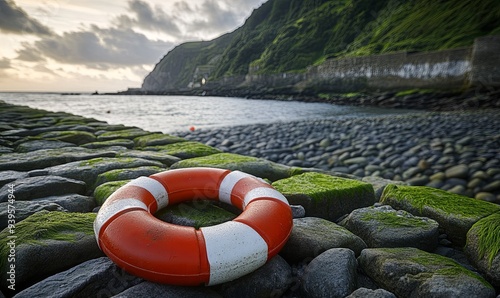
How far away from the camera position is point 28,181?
2137 mm

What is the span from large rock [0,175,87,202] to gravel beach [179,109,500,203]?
3.88m

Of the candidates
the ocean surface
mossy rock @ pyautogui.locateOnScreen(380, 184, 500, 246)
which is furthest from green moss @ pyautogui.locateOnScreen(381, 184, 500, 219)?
the ocean surface

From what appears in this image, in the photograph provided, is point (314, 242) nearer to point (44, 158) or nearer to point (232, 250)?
point (232, 250)

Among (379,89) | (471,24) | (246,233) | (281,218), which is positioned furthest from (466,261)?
(471,24)

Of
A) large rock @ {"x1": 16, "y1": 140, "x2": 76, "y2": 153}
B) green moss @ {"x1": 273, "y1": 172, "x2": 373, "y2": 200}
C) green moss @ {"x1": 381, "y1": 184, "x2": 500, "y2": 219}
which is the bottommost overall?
green moss @ {"x1": 381, "y1": 184, "x2": 500, "y2": 219}

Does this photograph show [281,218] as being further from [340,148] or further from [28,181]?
[340,148]

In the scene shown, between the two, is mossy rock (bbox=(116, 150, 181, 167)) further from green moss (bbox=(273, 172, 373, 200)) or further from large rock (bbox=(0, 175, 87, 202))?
green moss (bbox=(273, 172, 373, 200))

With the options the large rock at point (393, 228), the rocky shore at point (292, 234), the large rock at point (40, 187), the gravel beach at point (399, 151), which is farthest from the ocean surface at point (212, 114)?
the large rock at point (393, 228)

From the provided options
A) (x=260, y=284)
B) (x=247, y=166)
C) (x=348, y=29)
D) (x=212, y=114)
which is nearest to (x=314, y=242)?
(x=260, y=284)

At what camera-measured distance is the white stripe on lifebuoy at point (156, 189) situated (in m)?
1.86

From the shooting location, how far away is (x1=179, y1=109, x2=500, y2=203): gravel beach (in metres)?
4.16

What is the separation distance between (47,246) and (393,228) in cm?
184

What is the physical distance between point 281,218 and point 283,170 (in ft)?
4.46

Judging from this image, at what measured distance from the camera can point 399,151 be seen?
560 centimetres
